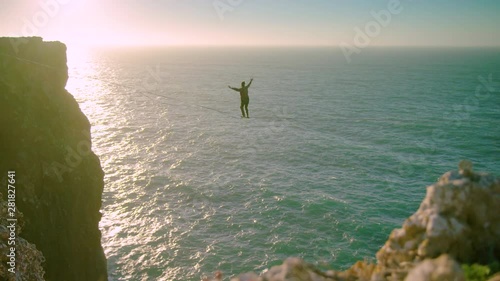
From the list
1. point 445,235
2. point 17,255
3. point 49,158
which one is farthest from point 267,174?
point 445,235

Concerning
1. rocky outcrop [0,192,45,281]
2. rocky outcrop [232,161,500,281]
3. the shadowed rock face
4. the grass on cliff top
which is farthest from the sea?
rocky outcrop [0,192,45,281]

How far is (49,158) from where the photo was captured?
24625mm

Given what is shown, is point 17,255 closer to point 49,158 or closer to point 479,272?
point 49,158

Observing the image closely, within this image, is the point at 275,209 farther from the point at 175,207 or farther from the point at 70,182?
the point at 70,182

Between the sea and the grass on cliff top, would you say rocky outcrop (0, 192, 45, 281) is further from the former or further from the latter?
the grass on cliff top

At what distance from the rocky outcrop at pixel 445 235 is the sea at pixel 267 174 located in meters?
1.29

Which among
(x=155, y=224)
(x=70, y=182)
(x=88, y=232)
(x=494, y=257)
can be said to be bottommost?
(x=155, y=224)

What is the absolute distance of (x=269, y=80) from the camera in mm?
169375

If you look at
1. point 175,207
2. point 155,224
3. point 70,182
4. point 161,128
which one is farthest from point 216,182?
point 161,128

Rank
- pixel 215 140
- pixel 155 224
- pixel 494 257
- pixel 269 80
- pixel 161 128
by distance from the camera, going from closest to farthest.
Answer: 1. pixel 494 257
2. pixel 155 224
3. pixel 215 140
4. pixel 161 128
5. pixel 269 80

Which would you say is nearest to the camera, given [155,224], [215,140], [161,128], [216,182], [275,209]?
[155,224]

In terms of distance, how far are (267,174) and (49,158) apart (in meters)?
35.0

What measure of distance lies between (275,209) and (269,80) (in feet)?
429

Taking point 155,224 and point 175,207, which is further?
point 175,207
